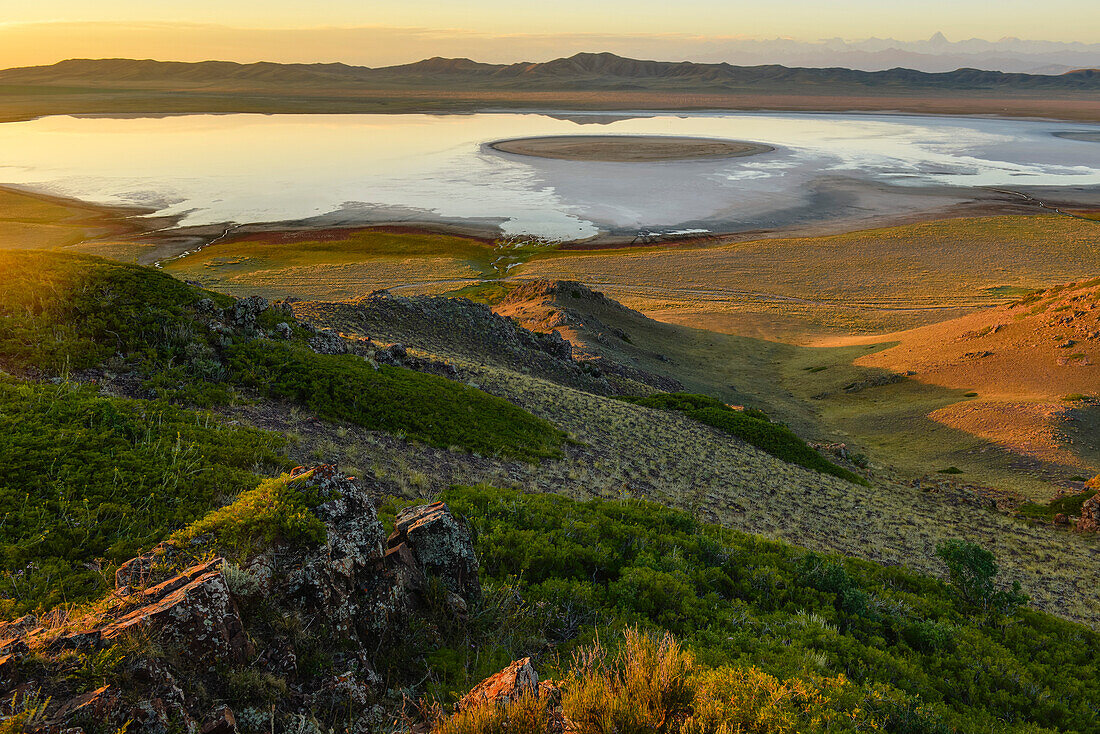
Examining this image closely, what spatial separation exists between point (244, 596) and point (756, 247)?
79891 mm

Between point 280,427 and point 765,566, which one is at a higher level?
point 280,427

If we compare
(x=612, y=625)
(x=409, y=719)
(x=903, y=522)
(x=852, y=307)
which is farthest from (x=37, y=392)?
(x=852, y=307)

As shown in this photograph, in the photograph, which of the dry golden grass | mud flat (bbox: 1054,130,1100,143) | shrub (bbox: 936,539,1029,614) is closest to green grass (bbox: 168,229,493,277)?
the dry golden grass

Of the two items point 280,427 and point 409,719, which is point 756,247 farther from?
point 409,719

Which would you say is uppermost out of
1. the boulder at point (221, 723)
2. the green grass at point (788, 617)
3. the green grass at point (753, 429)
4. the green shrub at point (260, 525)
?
the green shrub at point (260, 525)

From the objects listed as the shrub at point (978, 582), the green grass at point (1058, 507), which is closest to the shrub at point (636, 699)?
the shrub at point (978, 582)

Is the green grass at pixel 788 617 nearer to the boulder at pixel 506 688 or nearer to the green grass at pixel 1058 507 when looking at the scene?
the boulder at pixel 506 688

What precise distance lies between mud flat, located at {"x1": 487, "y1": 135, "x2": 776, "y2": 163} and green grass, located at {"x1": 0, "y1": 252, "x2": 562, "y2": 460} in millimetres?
124548

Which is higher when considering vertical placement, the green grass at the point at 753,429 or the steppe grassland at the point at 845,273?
the steppe grassland at the point at 845,273

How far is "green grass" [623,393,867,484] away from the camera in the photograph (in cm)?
2288

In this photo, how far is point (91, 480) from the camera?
693 cm

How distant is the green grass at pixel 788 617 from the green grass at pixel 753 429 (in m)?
12.5

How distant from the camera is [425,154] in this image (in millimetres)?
135125

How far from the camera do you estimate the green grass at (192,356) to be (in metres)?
11.2
